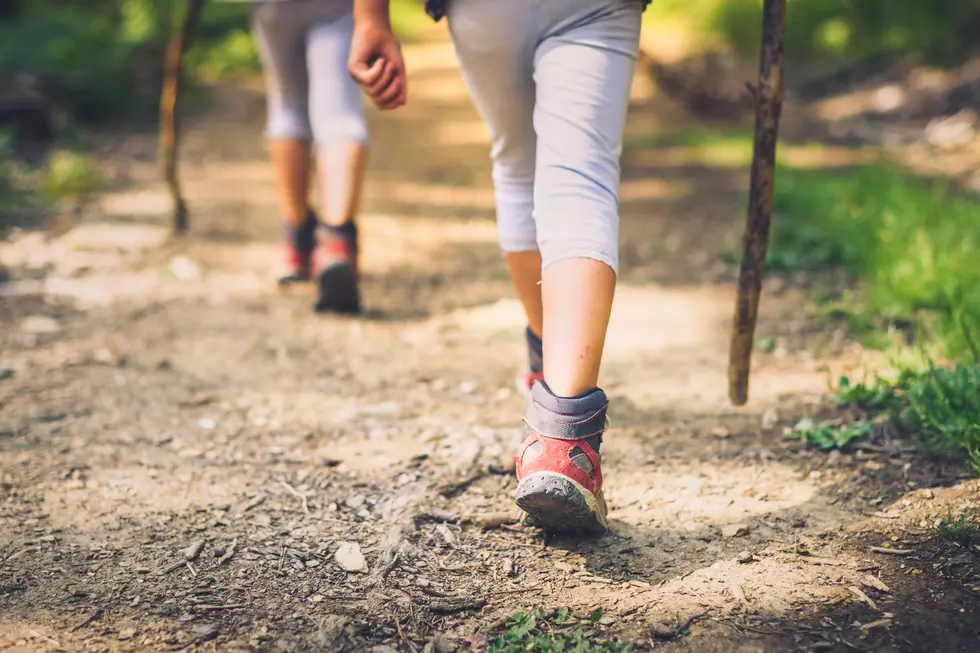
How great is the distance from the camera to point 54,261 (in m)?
3.80

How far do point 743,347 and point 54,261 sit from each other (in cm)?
280

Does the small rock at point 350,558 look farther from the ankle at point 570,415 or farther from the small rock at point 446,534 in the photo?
the ankle at point 570,415

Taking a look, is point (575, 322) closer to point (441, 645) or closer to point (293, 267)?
point (441, 645)

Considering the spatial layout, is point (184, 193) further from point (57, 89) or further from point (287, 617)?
point (287, 617)

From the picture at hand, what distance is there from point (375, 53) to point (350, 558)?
96 centimetres

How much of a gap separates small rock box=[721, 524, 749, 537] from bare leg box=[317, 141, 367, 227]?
174 cm

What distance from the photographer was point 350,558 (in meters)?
1.78

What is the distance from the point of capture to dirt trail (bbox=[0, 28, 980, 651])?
5.18 ft

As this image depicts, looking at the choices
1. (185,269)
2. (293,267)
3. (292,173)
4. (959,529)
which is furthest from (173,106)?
(959,529)

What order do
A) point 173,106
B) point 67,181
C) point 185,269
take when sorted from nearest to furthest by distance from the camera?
point 185,269, point 173,106, point 67,181

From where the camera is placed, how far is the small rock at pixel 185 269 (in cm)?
369

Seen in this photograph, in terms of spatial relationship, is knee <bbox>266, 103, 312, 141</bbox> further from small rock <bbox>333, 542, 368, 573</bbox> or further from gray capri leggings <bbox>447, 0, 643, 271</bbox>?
small rock <bbox>333, 542, 368, 573</bbox>

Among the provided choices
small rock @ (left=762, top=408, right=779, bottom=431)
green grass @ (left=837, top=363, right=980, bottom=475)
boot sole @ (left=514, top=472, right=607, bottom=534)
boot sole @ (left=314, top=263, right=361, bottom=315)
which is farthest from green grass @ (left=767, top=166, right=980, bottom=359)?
boot sole @ (left=314, top=263, right=361, bottom=315)

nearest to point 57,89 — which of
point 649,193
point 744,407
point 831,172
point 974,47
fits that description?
point 649,193
